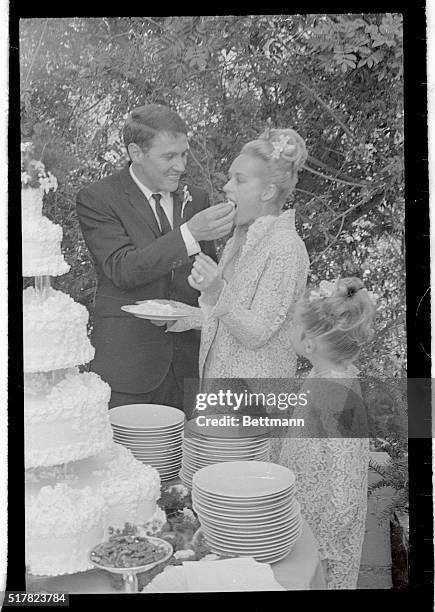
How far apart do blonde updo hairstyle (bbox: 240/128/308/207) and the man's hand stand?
0.51 ft

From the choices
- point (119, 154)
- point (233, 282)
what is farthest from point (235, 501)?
point (119, 154)

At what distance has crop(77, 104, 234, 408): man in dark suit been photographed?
222cm

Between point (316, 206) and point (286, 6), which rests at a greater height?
point (286, 6)

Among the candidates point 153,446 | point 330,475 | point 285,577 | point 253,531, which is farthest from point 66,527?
point 330,475

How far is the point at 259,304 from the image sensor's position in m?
2.21

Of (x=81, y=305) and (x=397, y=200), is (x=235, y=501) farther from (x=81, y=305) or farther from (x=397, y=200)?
(x=397, y=200)

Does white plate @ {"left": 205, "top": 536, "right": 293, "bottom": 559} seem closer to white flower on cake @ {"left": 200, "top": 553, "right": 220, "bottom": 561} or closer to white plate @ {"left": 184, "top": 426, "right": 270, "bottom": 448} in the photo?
white flower on cake @ {"left": 200, "top": 553, "right": 220, "bottom": 561}

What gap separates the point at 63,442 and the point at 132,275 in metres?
0.54

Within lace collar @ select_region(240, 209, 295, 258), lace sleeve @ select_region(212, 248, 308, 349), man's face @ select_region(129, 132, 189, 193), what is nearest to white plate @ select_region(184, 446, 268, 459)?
lace sleeve @ select_region(212, 248, 308, 349)

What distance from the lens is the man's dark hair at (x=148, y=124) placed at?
2227 millimetres

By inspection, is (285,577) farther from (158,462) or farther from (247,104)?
(247,104)

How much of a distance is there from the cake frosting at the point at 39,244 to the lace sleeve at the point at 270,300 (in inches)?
20.9

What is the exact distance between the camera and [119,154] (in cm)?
223

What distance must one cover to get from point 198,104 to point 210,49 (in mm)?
177
